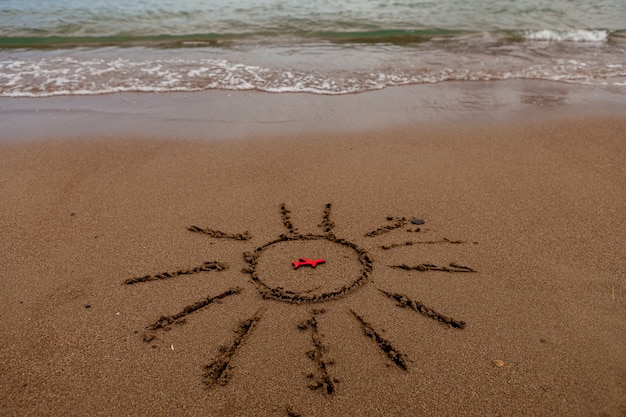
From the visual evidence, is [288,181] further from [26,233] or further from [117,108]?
[117,108]

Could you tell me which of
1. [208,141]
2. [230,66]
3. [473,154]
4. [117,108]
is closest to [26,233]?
[208,141]

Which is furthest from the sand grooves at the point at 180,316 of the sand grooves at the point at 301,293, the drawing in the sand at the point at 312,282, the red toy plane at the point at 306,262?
the red toy plane at the point at 306,262

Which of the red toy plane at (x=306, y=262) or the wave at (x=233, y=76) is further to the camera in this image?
the wave at (x=233, y=76)

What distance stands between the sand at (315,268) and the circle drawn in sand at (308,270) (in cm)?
1

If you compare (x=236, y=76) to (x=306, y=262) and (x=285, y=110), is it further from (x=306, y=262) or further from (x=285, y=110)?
(x=306, y=262)

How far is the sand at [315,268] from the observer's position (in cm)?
203

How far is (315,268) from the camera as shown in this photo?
9.11ft

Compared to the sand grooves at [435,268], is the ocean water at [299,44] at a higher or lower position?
higher

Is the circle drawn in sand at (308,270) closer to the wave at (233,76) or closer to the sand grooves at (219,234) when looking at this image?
the sand grooves at (219,234)

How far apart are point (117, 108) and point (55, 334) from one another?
3678mm

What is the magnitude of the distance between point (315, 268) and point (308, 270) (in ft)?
0.15

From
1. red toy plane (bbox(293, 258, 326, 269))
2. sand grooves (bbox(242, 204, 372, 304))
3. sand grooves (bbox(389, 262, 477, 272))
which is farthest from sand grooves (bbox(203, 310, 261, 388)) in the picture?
sand grooves (bbox(389, 262, 477, 272))

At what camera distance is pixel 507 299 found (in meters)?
2.50

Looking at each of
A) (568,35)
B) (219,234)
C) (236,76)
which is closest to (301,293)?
(219,234)
